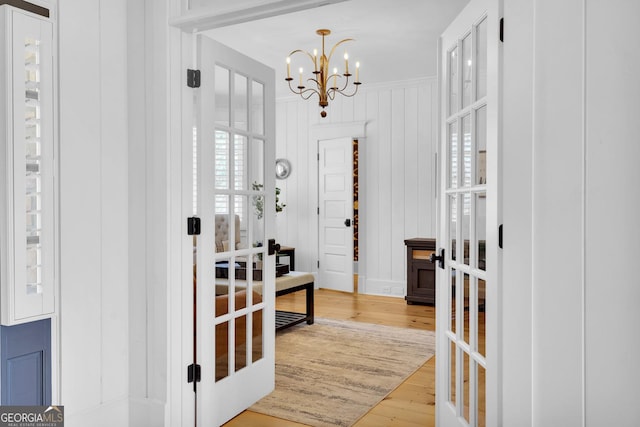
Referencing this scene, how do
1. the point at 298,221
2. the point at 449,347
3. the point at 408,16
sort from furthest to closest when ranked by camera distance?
the point at 298,221 < the point at 408,16 < the point at 449,347

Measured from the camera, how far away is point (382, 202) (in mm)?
6602

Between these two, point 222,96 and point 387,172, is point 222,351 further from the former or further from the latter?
point 387,172

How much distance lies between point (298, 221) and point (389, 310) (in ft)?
7.42

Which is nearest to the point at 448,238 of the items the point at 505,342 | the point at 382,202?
the point at 505,342

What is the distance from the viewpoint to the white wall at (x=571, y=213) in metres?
1.39

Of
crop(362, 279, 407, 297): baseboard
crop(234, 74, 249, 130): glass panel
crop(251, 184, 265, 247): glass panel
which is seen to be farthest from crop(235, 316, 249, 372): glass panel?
crop(362, 279, 407, 297): baseboard

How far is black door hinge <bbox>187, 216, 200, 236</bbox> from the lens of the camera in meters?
2.41

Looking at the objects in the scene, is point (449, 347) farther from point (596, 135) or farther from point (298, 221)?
point (298, 221)

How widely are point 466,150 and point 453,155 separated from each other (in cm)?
18

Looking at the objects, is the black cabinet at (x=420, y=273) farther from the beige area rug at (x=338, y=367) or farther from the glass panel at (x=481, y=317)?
the glass panel at (x=481, y=317)

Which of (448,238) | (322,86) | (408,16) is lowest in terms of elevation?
(448,238)

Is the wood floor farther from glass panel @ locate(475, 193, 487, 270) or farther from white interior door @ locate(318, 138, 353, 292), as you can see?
glass panel @ locate(475, 193, 487, 270)

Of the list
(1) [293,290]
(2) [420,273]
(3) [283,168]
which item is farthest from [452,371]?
(3) [283,168]

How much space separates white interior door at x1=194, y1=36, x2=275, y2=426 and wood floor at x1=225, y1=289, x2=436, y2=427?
249mm
